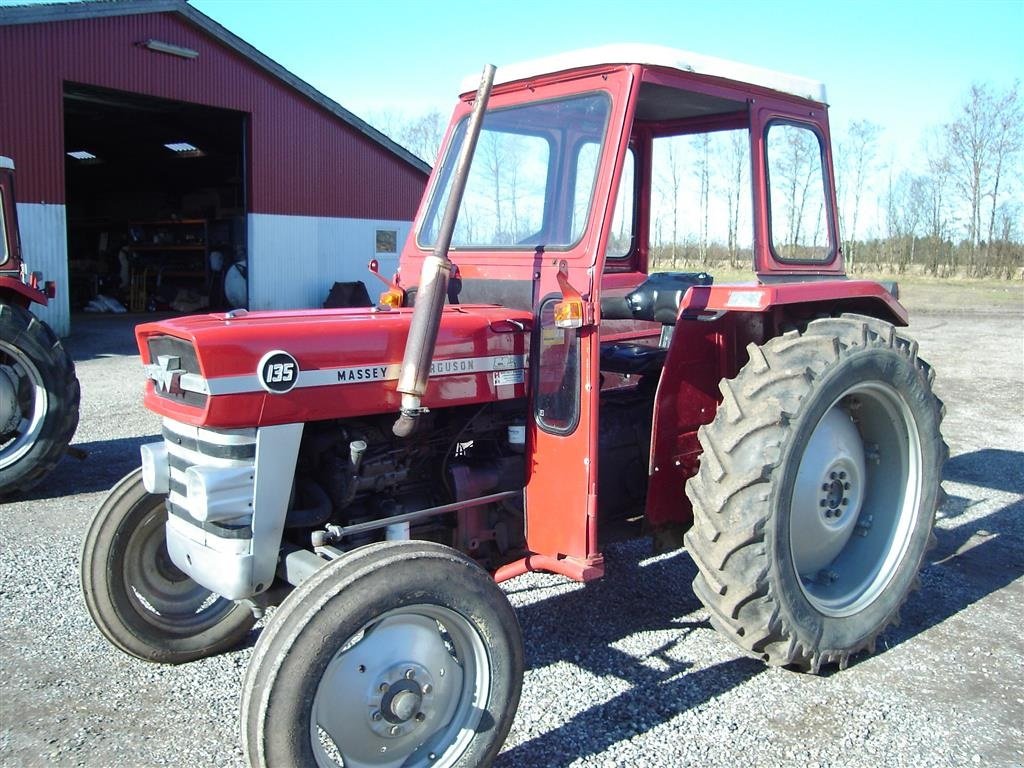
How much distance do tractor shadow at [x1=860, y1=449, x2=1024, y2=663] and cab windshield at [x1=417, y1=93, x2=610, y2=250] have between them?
7.62 feet

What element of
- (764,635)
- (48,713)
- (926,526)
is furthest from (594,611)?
(48,713)

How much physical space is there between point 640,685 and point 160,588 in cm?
192

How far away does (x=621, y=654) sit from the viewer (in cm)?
362

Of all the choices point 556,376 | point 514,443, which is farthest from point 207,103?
point 556,376

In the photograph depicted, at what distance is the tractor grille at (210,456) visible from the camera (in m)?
2.70

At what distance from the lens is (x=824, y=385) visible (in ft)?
10.6

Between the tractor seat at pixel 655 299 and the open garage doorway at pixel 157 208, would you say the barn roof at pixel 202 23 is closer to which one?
the open garage doorway at pixel 157 208

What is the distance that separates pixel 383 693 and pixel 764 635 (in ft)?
4.57

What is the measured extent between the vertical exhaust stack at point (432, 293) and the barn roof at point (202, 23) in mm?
13632

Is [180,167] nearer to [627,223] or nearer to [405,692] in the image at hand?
[627,223]

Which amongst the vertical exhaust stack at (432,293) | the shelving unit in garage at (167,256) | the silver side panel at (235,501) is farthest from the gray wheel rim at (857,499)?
the shelving unit in garage at (167,256)

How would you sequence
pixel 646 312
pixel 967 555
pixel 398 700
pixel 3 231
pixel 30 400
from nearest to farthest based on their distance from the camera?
pixel 398 700 < pixel 646 312 < pixel 967 555 < pixel 30 400 < pixel 3 231

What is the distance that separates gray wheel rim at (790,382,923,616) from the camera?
3.55m

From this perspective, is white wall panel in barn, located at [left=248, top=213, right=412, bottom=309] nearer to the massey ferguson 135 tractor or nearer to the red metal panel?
the red metal panel
